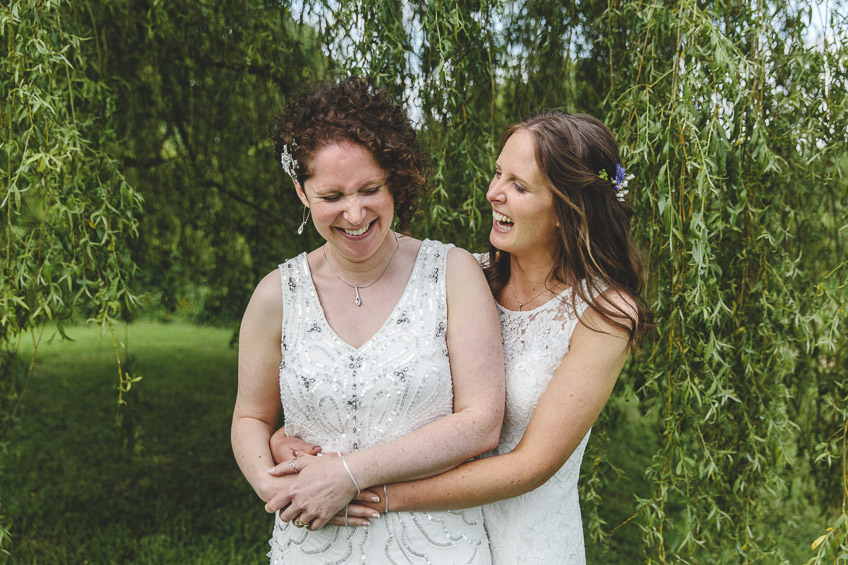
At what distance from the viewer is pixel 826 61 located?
221 centimetres

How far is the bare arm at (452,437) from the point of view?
Answer: 144 centimetres

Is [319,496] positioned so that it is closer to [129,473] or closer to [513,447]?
[513,447]

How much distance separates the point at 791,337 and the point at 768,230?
362 mm

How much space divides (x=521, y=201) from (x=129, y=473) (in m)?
4.28

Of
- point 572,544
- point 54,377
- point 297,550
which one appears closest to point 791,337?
point 572,544

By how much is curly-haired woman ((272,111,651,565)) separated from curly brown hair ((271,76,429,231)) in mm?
281

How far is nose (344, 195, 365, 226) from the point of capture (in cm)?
148

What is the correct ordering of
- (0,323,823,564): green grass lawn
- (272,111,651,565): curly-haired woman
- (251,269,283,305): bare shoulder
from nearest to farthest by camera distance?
(272,111,651,565): curly-haired woman < (251,269,283,305): bare shoulder < (0,323,823,564): green grass lawn

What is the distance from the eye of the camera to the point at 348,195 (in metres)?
1.49

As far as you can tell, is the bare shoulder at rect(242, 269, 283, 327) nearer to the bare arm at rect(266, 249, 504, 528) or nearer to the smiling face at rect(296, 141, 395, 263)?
the smiling face at rect(296, 141, 395, 263)

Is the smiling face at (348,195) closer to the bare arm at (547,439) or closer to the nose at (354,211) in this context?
the nose at (354,211)

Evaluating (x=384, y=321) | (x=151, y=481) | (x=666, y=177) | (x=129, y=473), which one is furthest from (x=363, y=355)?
(x=129, y=473)

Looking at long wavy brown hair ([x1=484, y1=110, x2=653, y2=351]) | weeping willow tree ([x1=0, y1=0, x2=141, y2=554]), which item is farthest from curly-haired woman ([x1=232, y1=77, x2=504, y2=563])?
weeping willow tree ([x1=0, y1=0, x2=141, y2=554])

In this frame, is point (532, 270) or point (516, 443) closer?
point (516, 443)
